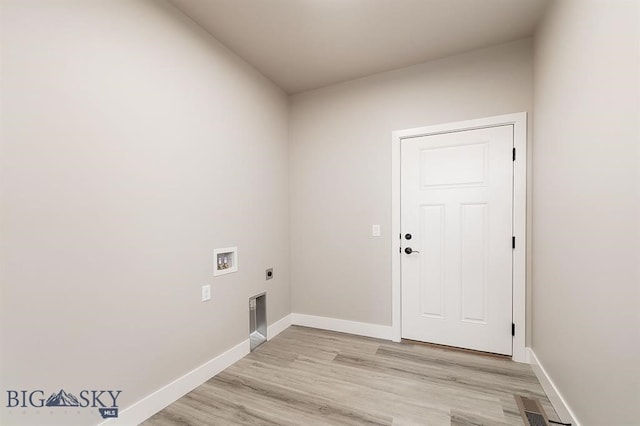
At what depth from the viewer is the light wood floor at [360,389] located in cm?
173

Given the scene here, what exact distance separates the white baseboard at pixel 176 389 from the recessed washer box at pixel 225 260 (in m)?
0.71

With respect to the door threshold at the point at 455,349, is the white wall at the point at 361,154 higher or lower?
higher

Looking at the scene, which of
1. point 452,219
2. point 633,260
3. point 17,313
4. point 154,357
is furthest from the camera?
point 452,219

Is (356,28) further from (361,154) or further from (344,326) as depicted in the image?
(344,326)

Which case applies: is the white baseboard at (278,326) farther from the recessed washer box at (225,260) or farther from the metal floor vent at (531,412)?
the metal floor vent at (531,412)

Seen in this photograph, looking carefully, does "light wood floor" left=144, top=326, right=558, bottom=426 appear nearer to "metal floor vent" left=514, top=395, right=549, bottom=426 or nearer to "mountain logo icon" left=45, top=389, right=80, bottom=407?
"metal floor vent" left=514, top=395, right=549, bottom=426

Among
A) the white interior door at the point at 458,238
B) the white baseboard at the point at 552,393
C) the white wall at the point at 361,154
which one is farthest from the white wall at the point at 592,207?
the white wall at the point at 361,154

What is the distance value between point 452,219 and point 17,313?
300cm

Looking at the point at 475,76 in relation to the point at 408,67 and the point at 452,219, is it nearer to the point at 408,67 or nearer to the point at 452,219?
the point at 408,67

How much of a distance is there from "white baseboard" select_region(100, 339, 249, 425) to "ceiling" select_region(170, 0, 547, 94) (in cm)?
270

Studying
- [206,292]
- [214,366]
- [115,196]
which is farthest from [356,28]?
[214,366]

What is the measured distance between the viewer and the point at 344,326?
3.06 meters

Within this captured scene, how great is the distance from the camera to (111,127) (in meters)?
1.59

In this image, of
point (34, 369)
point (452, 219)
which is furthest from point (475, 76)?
point (34, 369)
